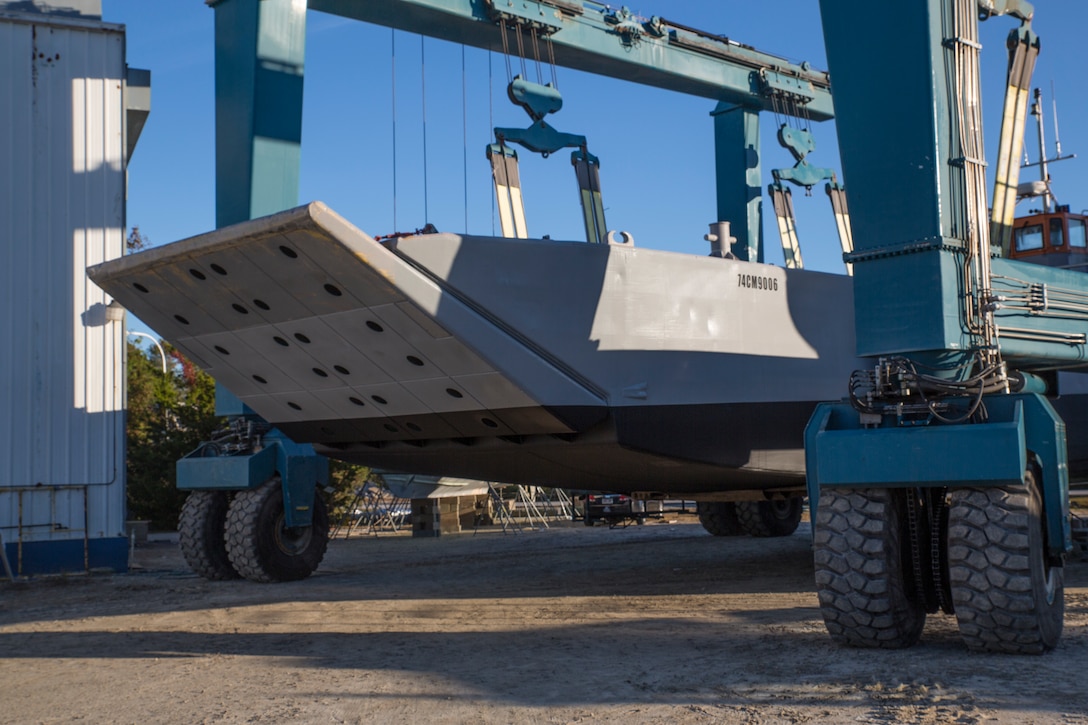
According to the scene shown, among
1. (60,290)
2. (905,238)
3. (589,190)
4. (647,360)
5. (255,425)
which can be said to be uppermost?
(589,190)

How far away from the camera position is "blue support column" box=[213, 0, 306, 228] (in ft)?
38.3

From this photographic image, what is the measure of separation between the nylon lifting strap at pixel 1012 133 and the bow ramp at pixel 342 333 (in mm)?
3302

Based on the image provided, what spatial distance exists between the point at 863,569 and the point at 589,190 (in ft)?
24.6

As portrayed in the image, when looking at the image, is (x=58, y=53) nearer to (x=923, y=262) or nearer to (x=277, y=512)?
(x=277, y=512)

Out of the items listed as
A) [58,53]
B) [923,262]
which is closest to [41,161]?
[58,53]

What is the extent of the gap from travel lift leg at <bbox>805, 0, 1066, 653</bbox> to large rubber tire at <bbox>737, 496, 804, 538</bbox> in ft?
32.1

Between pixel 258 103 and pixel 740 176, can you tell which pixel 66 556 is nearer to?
pixel 258 103

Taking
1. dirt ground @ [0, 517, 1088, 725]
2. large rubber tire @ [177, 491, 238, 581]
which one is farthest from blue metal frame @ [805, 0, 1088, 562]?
large rubber tire @ [177, 491, 238, 581]

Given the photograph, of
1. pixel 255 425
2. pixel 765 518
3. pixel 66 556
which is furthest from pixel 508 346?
pixel 765 518

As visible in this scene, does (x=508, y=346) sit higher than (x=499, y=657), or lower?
higher

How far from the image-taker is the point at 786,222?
1584 cm

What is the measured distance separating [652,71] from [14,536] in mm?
10003

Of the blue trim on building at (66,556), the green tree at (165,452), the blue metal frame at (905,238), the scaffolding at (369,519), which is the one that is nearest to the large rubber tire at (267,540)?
the blue trim on building at (66,556)

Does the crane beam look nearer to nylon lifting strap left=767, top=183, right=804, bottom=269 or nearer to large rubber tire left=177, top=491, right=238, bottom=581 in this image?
nylon lifting strap left=767, top=183, right=804, bottom=269
